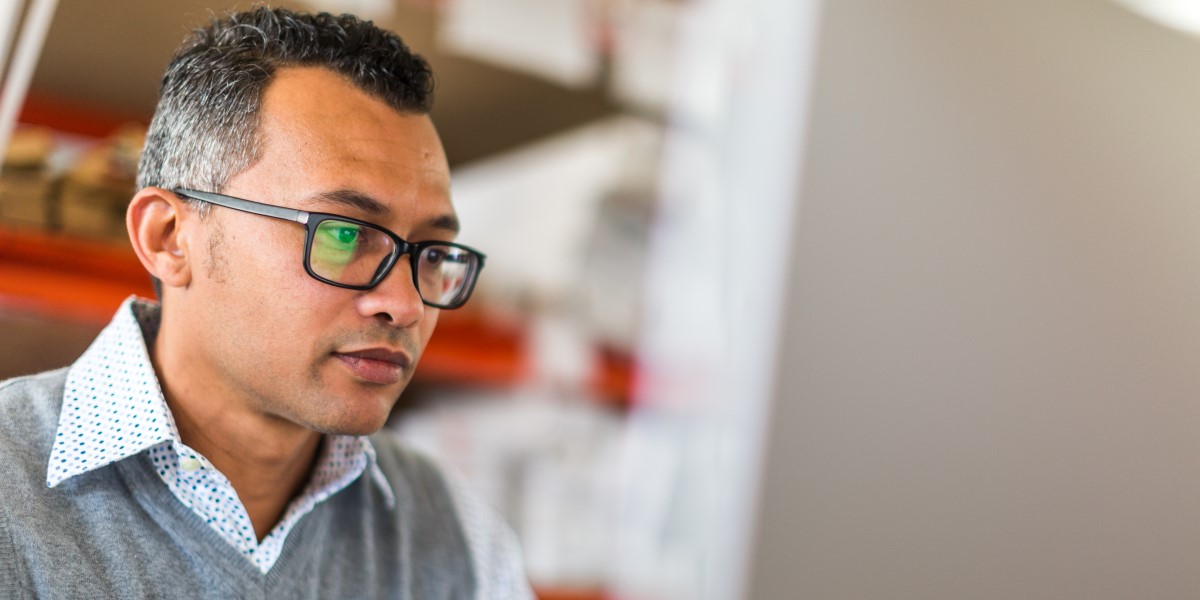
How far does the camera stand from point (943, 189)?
716mm

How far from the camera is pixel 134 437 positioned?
2.30 ft

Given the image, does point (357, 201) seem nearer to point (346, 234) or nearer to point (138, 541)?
point (346, 234)

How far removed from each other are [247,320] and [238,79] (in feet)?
0.65

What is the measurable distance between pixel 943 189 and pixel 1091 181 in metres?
0.17

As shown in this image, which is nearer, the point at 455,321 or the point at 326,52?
the point at 326,52

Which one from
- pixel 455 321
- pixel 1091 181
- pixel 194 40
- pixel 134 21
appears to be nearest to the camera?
pixel 1091 181

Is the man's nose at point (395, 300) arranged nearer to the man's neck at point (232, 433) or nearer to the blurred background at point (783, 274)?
the man's neck at point (232, 433)

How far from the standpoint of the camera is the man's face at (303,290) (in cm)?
73

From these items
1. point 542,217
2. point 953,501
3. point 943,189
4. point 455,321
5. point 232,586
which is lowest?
point 232,586

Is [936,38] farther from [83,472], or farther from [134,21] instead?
[134,21]

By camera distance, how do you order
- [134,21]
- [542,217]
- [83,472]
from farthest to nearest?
[542,217] < [134,21] < [83,472]

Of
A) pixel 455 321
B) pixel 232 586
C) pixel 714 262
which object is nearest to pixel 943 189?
pixel 232 586

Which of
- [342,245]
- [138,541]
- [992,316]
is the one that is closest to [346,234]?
[342,245]

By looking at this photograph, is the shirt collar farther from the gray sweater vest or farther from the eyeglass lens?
the eyeglass lens
